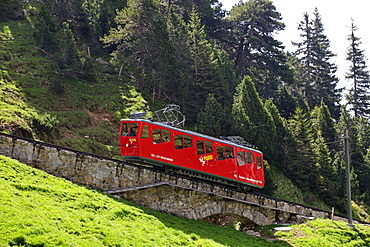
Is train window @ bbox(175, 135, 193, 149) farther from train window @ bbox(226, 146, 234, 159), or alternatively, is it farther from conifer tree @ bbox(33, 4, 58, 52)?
conifer tree @ bbox(33, 4, 58, 52)

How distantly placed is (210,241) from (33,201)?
7.70 m

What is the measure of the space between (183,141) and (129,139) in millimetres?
3068

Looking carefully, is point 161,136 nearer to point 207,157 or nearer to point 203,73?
point 207,157

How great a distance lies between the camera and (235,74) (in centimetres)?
5353

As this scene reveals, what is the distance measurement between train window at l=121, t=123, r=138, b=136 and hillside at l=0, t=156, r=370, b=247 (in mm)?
4076

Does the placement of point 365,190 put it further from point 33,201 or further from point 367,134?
point 33,201

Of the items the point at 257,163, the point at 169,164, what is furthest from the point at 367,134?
the point at 169,164

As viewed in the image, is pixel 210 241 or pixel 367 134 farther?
pixel 367 134

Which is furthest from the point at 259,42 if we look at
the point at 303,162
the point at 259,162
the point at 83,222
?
the point at 83,222

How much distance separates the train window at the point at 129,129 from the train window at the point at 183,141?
238 cm

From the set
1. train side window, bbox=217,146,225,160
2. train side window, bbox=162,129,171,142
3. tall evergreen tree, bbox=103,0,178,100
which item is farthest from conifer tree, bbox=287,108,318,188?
train side window, bbox=162,129,171,142

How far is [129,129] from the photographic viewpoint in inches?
848

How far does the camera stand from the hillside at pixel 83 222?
1198 centimetres

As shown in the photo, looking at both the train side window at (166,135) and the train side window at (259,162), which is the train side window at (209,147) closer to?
the train side window at (166,135)
